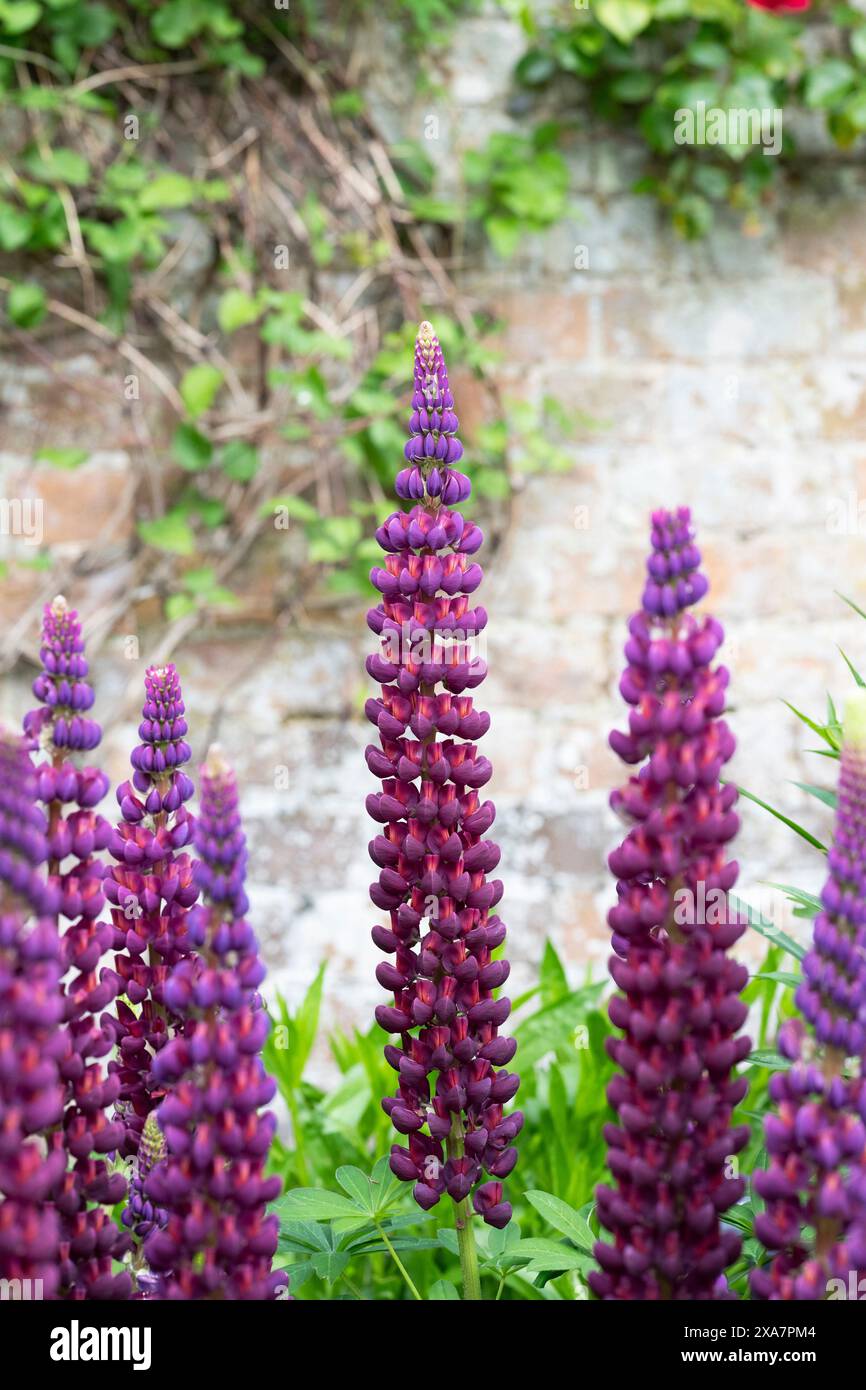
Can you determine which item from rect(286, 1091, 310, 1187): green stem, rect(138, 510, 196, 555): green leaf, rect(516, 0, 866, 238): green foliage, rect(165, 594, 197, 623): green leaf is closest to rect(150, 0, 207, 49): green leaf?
rect(516, 0, 866, 238): green foliage

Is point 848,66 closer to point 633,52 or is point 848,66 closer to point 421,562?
point 633,52

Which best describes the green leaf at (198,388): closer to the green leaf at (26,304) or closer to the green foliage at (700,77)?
the green leaf at (26,304)

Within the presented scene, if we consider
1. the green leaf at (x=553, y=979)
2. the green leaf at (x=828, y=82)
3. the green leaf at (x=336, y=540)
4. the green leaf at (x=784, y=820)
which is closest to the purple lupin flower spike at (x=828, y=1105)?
the green leaf at (x=784, y=820)

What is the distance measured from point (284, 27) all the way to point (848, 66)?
1230mm

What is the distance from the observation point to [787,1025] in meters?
0.52

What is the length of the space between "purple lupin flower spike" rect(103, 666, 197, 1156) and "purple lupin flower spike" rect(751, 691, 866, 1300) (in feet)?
1.03

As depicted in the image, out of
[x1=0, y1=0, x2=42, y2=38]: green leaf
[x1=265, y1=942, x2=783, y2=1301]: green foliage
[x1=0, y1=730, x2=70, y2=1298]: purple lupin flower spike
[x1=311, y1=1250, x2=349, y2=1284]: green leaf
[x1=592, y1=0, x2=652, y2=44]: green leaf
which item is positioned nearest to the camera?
[x1=0, y1=730, x2=70, y2=1298]: purple lupin flower spike

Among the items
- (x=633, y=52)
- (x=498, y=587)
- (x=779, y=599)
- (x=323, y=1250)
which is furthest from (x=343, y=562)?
(x=323, y=1250)

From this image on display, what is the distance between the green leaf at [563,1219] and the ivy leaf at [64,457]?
227 centimetres

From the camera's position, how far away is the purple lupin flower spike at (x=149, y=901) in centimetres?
68

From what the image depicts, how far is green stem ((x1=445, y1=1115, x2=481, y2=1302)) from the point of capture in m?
0.72

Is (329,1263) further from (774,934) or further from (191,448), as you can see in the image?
(191,448)

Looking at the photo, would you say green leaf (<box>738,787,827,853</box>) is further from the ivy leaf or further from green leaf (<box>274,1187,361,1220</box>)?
the ivy leaf

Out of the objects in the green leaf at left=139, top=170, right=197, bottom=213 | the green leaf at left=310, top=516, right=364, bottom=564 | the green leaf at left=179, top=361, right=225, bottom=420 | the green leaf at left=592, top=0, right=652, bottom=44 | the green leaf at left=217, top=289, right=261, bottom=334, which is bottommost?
the green leaf at left=310, top=516, right=364, bottom=564
